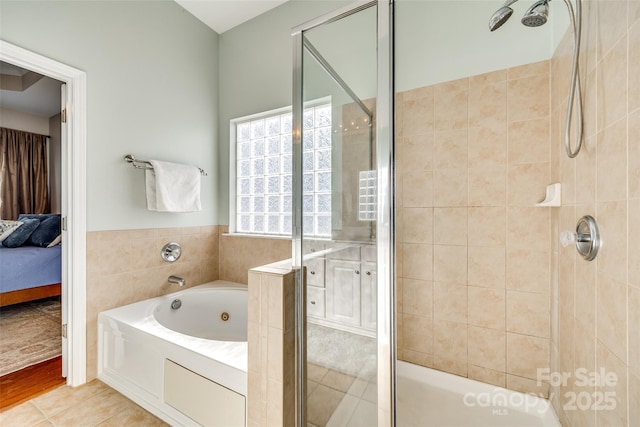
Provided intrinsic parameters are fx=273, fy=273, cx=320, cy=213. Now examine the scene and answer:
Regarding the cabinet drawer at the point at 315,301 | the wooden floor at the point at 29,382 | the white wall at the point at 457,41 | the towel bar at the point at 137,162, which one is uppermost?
the white wall at the point at 457,41

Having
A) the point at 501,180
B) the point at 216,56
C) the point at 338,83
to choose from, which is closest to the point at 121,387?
the point at 338,83

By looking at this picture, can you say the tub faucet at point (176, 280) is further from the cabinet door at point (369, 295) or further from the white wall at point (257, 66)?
the cabinet door at point (369, 295)

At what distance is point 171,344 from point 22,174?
4607 mm

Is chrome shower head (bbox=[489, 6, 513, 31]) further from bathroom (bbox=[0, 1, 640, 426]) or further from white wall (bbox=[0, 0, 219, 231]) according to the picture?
white wall (bbox=[0, 0, 219, 231])

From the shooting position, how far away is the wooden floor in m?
1.50

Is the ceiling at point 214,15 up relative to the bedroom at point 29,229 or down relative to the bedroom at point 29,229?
up

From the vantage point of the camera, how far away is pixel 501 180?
144 cm

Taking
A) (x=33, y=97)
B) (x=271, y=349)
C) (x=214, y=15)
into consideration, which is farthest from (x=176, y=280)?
(x=33, y=97)

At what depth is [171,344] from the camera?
1.39 m

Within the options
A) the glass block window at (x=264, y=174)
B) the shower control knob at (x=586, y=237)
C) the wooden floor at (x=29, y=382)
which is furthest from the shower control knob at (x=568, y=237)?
the wooden floor at (x=29, y=382)

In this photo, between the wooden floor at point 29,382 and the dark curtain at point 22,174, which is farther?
the dark curtain at point 22,174

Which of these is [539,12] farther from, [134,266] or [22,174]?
[22,174]

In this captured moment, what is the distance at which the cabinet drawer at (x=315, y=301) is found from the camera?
3.82ft

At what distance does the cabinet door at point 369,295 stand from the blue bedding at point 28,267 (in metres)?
3.39
